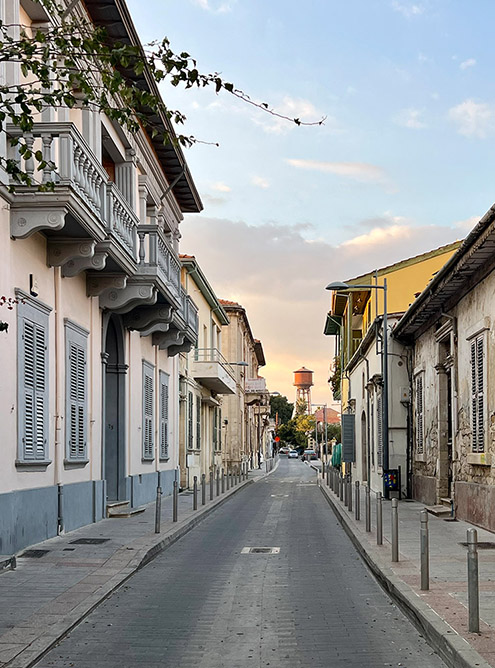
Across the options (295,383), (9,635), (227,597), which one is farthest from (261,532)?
(295,383)

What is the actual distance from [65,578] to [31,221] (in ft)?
16.9

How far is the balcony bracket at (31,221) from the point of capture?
1279 cm

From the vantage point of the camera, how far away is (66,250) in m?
14.7

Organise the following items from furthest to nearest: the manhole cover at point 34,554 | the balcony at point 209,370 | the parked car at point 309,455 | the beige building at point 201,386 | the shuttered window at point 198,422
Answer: the parked car at point 309,455 → the balcony at point 209,370 → the shuttered window at point 198,422 → the beige building at point 201,386 → the manhole cover at point 34,554

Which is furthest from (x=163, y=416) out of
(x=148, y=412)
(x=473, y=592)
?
(x=473, y=592)

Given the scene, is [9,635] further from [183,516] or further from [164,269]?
[164,269]

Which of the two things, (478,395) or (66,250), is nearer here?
(66,250)

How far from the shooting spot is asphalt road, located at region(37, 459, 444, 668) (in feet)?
23.3

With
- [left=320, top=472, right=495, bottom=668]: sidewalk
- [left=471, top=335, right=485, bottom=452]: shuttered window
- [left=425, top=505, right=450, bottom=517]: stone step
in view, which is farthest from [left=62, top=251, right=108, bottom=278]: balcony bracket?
[left=425, top=505, right=450, bottom=517]: stone step

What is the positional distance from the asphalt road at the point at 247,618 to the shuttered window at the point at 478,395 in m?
3.87

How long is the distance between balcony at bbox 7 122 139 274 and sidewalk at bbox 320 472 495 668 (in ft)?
21.6

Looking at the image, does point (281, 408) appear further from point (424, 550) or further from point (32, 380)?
point (424, 550)

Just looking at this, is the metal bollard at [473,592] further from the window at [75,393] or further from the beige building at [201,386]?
the beige building at [201,386]

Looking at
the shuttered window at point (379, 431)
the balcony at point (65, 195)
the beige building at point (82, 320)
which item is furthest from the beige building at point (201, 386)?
the balcony at point (65, 195)
